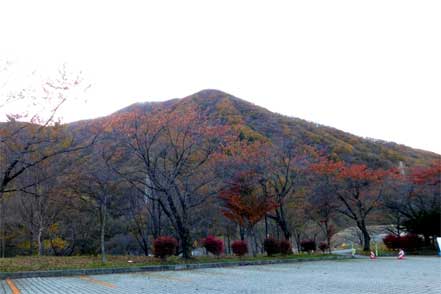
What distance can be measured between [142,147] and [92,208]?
7.56m

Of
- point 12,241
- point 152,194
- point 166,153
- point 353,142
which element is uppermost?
point 353,142

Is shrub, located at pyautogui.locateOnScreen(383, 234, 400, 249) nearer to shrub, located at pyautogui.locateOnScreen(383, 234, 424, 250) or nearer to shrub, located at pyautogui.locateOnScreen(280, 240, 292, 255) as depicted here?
shrub, located at pyautogui.locateOnScreen(383, 234, 424, 250)

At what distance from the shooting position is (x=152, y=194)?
24.6m

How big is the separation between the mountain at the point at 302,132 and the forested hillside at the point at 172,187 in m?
11.0

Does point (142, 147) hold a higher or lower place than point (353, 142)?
lower

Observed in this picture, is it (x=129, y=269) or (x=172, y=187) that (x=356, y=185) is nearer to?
(x=172, y=187)

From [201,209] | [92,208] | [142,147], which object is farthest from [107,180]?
[201,209]

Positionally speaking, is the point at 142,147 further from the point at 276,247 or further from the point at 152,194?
the point at 276,247

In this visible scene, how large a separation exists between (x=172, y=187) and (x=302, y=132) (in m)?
31.5

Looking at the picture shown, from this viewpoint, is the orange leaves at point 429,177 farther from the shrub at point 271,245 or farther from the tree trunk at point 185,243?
the tree trunk at point 185,243

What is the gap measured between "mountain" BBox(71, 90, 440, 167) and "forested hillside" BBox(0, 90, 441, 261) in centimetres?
1095

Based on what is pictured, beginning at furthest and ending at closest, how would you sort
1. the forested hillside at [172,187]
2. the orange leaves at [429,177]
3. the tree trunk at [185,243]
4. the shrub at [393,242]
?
the shrub at [393,242] < the orange leaves at [429,177] < the tree trunk at [185,243] < the forested hillside at [172,187]

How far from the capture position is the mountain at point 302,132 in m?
45.0

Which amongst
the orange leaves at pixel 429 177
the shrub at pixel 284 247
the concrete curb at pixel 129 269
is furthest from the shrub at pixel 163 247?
the orange leaves at pixel 429 177
